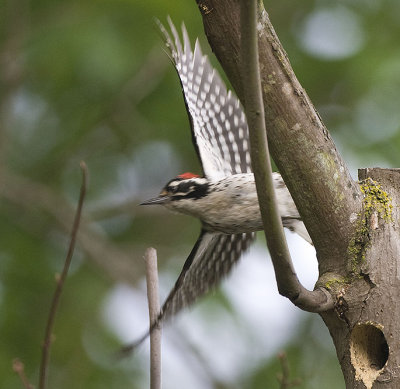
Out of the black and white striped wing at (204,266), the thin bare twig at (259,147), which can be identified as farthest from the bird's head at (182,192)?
the thin bare twig at (259,147)

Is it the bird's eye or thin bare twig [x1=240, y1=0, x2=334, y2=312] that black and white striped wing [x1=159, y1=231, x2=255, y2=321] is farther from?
thin bare twig [x1=240, y1=0, x2=334, y2=312]

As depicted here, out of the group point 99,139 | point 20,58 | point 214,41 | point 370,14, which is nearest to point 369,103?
point 370,14

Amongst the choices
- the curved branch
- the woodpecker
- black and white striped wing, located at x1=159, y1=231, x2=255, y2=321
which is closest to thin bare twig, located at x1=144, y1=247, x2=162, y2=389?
the curved branch

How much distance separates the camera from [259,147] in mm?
2047

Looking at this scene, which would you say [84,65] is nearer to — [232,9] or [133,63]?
[133,63]

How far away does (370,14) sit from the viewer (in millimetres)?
5836

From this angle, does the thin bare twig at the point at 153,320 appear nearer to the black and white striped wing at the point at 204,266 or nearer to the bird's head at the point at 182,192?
the black and white striped wing at the point at 204,266

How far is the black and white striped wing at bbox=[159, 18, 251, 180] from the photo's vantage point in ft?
13.8

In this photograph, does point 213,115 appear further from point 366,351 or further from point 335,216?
point 366,351

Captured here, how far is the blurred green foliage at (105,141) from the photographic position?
17.6 ft

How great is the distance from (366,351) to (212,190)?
1444 mm

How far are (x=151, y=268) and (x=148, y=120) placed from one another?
12.4 feet

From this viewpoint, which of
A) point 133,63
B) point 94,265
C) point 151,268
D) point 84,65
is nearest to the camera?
point 151,268

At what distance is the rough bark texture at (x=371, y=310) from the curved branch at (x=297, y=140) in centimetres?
6
